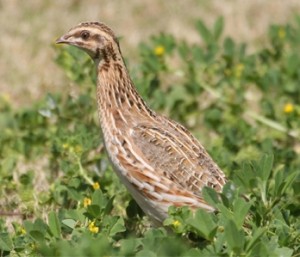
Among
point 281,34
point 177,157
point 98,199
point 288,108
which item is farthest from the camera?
point 281,34

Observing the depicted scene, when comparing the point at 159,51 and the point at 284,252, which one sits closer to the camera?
the point at 284,252

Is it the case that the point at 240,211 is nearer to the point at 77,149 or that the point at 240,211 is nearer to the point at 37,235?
the point at 37,235

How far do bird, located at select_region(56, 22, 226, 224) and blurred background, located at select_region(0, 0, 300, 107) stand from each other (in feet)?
11.7

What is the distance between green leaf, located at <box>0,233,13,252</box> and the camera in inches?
224

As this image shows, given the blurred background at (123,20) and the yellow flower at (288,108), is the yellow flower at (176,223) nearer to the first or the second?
the yellow flower at (288,108)

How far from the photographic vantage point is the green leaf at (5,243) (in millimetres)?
5688

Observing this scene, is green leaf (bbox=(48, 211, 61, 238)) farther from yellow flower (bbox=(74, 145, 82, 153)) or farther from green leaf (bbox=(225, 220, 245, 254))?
yellow flower (bbox=(74, 145, 82, 153))

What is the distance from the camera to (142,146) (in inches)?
Result: 238

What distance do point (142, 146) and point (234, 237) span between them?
1.24 metres

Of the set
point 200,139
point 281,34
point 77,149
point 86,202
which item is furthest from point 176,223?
point 281,34

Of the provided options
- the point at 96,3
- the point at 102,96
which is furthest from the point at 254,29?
the point at 102,96

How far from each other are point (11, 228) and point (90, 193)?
0.60 m

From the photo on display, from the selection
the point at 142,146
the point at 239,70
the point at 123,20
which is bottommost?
the point at 142,146

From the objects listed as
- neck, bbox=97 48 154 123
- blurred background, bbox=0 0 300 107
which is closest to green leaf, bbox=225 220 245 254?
neck, bbox=97 48 154 123
